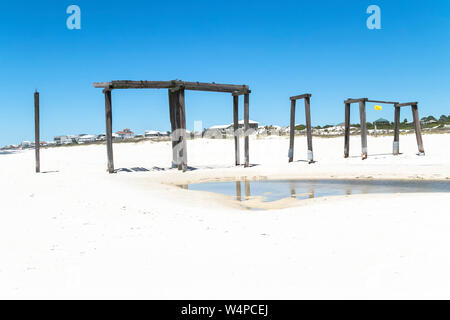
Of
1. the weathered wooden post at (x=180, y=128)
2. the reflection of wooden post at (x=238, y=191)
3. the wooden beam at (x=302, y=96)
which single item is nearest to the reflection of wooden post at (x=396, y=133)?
the wooden beam at (x=302, y=96)

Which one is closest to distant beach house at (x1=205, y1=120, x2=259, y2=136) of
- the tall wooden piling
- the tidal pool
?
the tall wooden piling

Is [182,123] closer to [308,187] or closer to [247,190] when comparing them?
[247,190]

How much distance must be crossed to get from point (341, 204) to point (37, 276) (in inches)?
203

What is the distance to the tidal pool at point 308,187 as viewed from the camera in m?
9.17

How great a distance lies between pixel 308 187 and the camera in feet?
34.8

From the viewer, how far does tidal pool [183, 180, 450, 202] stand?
30.1 feet

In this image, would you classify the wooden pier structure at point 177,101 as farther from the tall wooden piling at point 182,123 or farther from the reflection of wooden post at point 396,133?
the reflection of wooden post at point 396,133

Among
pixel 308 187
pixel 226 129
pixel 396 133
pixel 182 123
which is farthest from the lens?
pixel 226 129

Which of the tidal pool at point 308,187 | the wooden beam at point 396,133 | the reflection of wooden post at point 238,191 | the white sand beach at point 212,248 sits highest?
the wooden beam at point 396,133

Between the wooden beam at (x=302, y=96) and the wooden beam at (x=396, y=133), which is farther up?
the wooden beam at (x=302, y=96)

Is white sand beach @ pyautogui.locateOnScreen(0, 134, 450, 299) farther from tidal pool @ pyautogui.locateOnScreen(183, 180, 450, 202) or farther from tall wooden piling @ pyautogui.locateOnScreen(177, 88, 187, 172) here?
tall wooden piling @ pyautogui.locateOnScreen(177, 88, 187, 172)

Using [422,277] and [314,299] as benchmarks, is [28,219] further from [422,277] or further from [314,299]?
[422,277]

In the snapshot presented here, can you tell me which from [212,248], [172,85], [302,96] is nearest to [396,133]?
[302,96]

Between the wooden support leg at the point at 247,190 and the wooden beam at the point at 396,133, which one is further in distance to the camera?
the wooden beam at the point at 396,133
